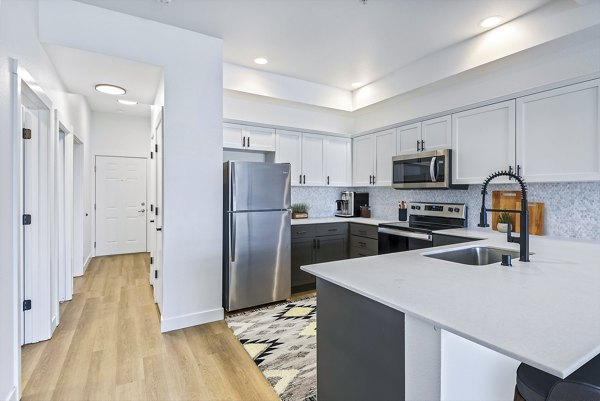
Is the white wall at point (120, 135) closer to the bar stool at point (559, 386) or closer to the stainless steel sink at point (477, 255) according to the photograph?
the stainless steel sink at point (477, 255)

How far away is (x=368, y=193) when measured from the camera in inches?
194

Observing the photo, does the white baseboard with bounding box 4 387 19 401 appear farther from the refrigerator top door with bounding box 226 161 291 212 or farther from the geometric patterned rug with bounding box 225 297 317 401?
the refrigerator top door with bounding box 226 161 291 212

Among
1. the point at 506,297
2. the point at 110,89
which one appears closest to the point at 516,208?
the point at 506,297

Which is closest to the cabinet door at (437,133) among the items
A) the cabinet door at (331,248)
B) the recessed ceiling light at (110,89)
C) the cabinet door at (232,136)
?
the cabinet door at (331,248)

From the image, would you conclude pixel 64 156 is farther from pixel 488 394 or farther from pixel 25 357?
pixel 488 394

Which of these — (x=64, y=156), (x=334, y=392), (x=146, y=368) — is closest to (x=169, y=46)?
(x=64, y=156)

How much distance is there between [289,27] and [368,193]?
9.15ft

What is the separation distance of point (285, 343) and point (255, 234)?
1.19 meters

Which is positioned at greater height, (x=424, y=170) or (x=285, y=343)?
(x=424, y=170)

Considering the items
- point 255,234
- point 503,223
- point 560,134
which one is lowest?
point 255,234

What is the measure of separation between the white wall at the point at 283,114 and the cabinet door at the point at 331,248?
159cm

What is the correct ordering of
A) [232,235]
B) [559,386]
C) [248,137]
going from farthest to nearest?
[248,137]
[232,235]
[559,386]

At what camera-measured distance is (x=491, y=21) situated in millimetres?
2672

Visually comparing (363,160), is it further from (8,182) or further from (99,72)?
(8,182)
